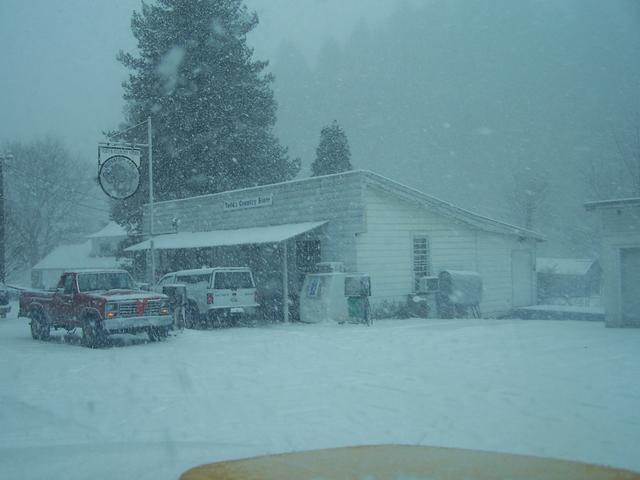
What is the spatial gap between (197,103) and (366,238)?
2144cm

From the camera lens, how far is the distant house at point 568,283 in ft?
94.2

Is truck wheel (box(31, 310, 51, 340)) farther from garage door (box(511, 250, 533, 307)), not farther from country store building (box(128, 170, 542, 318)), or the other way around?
garage door (box(511, 250, 533, 307))

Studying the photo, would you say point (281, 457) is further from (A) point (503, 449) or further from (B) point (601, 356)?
(B) point (601, 356)

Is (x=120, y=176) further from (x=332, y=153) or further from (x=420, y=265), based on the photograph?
(x=332, y=153)

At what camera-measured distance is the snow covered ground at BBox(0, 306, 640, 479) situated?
6230 millimetres

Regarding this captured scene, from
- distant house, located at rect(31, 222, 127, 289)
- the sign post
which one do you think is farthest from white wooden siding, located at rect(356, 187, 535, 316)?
distant house, located at rect(31, 222, 127, 289)

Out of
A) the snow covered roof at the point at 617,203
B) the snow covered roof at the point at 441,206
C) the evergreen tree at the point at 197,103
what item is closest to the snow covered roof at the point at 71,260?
the evergreen tree at the point at 197,103

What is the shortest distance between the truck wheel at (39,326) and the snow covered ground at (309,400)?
1.78 m

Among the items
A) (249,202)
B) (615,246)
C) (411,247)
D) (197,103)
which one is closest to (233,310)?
(411,247)

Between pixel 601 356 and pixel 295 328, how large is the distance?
8999 millimetres

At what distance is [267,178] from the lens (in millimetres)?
39344

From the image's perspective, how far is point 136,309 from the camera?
48.3 ft

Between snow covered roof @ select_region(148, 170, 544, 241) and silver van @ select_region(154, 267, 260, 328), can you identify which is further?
snow covered roof @ select_region(148, 170, 544, 241)

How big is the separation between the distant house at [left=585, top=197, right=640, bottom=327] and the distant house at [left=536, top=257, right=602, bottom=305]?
12.5 metres
